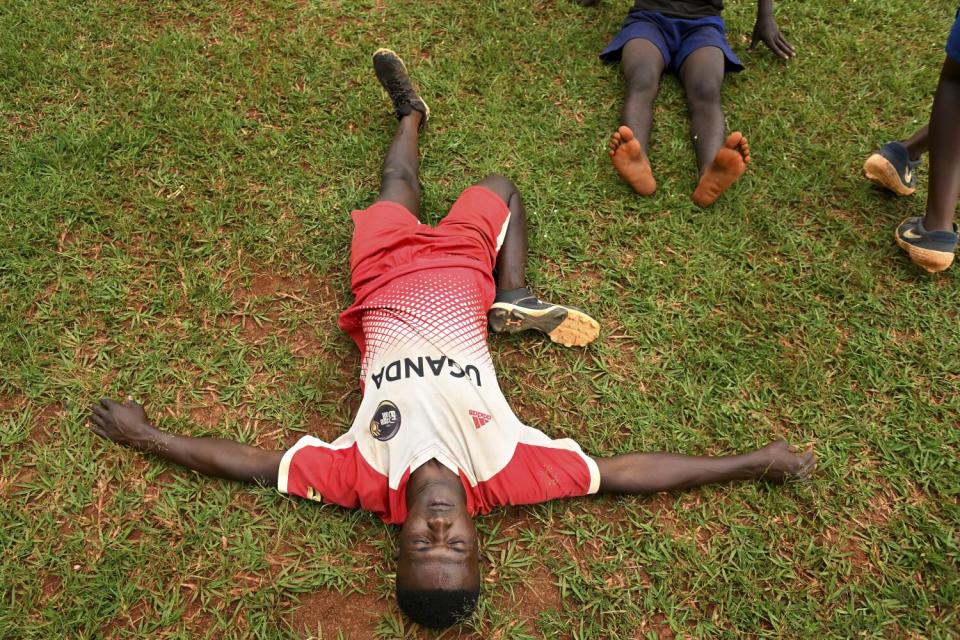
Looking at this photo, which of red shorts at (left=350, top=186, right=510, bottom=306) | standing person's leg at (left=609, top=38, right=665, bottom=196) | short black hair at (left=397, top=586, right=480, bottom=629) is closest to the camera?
short black hair at (left=397, top=586, right=480, bottom=629)

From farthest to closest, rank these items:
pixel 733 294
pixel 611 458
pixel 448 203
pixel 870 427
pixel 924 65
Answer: pixel 924 65 → pixel 448 203 → pixel 733 294 → pixel 870 427 → pixel 611 458

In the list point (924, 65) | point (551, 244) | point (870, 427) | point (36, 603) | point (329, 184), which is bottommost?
point (36, 603)

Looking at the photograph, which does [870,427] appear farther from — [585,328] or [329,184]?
[329,184]

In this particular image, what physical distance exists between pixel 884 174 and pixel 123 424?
155 inches

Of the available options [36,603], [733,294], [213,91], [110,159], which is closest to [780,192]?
[733,294]

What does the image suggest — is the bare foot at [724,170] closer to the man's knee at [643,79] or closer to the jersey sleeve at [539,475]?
the man's knee at [643,79]

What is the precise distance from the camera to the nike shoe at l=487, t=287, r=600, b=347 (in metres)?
2.73

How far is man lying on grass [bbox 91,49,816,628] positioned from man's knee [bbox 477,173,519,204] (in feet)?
0.57

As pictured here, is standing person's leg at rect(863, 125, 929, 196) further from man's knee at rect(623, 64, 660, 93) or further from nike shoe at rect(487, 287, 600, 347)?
nike shoe at rect(487, 287, 600, 347)

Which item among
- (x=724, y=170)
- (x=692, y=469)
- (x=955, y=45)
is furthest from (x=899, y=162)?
(x=692, y=469)

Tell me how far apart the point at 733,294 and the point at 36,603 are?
10.9ft

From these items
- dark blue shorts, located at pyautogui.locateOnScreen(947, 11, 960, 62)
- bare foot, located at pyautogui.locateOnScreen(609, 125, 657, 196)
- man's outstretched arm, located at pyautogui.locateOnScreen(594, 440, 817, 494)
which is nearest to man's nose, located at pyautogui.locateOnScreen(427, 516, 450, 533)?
man's outstretched arm, located at pyautogui.locateOnScreen(594, 440, 817, 494)

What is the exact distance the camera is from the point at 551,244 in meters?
3.13

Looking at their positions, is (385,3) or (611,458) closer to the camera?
(611,458)
